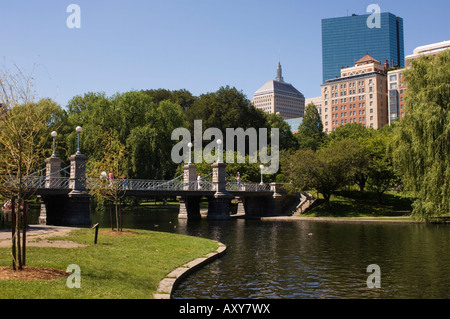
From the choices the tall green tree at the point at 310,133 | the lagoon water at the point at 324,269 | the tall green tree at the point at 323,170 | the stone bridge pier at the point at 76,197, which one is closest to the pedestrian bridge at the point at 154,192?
the stone bridge pier at the point at 76,197

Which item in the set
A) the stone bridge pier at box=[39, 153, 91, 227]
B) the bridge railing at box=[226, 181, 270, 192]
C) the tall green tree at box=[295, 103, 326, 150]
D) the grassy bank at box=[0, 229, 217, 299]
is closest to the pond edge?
the grassy bank at box=[0, 229, 217, 299]

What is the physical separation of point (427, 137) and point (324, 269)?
69.9 ft

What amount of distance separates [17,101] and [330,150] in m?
47.3

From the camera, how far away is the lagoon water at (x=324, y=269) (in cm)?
1441

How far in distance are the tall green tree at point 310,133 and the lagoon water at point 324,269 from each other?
2804 inches

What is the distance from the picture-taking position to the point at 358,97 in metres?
159

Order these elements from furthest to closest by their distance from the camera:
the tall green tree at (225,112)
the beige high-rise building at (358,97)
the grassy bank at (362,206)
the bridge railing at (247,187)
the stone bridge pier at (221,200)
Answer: the beige high-rise building at (358,97)
the tall green tree at (225,112)
the bridge railing at (247,187)
the grassy bank at (362,206)
the stone bridge pier at (221,200)

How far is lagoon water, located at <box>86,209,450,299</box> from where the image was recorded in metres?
14.4

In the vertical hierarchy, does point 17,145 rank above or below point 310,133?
below

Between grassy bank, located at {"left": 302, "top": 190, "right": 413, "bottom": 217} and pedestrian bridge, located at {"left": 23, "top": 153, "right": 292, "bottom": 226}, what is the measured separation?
6095 mm

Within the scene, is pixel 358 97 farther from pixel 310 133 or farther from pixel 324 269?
pixel 324 269

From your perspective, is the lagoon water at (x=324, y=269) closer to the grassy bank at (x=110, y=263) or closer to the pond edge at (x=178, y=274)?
the pond edge at (x=178, y=274)

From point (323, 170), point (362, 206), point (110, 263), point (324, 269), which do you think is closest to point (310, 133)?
point (362, 206)
